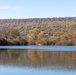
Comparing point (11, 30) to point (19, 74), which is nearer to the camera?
point (19, 74)

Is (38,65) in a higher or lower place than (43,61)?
higher

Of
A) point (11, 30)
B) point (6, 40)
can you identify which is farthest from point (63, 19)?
point (6, 40)

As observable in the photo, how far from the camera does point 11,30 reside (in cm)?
8006

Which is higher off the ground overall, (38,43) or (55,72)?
(55,72)

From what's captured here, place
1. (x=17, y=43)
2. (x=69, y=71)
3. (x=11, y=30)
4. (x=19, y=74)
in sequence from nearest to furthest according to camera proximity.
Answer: (x=19, y=74), (x=69, y=71), (x=17, y=43), (x=11, y=30)

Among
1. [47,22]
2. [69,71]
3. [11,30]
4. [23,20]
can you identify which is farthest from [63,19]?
[69,71]

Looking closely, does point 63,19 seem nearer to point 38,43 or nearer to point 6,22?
point 6,22

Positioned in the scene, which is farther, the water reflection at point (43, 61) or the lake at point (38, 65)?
the water reflection at point (43, 61)

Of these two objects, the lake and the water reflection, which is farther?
the water reflection

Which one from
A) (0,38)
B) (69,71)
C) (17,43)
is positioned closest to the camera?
(69,71)

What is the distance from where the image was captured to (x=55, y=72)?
1895 cm

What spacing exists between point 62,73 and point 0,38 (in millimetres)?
49594

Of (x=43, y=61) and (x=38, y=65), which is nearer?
(x=38, y=65)

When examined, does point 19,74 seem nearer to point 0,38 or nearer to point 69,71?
point 69,71
